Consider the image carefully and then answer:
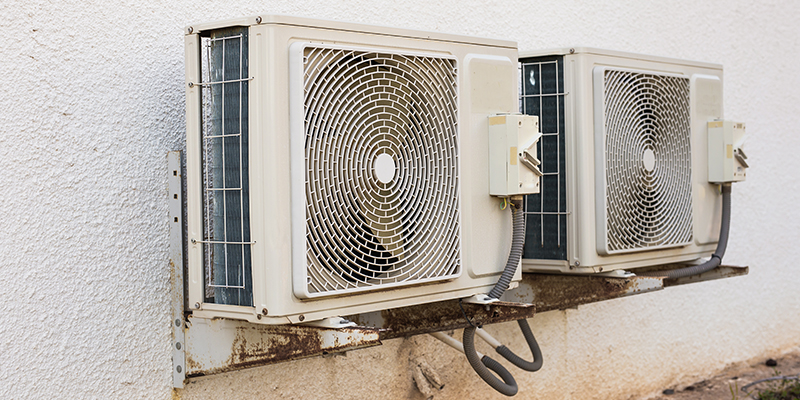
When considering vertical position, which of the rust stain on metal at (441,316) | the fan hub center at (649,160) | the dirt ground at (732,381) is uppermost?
the fan hub center at (649,160)

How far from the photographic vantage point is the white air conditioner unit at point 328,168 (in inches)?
66.8

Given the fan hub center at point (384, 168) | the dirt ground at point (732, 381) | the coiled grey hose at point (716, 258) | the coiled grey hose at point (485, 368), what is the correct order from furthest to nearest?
1. the dirt ground at point (732, 381)
2. the coiled grey hose at point (716, 258)
3. the coiled grey hose at point (485, 368)
4. the fan hub center at point (384, 168)

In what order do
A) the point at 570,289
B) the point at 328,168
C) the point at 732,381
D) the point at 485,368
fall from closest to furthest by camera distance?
the point at 328,168 → the point at 485,368 → the point at 570,289 → the point at 732,381

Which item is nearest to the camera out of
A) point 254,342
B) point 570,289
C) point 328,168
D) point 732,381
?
point 328,168

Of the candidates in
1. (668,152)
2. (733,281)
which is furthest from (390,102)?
(733,281)

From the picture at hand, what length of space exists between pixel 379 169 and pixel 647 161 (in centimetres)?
121

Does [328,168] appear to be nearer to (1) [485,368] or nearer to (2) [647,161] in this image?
(1) [485,368]

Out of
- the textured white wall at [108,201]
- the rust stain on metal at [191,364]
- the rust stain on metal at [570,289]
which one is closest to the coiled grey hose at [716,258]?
the rust stain on metal at [570,289]

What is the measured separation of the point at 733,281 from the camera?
417cm

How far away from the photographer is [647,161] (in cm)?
260

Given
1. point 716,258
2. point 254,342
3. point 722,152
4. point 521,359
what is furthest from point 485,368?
point 722,152

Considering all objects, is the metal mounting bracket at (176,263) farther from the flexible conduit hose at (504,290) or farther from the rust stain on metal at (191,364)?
the flexible conduit hose at (504,290)

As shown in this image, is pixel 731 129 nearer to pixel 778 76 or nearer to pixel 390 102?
pixel 390 102

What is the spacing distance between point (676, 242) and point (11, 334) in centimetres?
217
